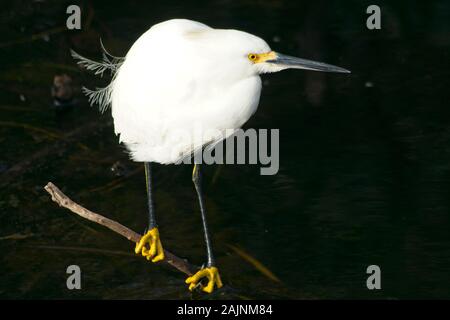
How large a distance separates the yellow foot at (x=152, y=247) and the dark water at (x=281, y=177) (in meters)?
0.53

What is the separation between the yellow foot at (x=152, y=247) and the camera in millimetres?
3895

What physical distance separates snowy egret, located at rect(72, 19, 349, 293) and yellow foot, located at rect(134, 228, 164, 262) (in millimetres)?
41

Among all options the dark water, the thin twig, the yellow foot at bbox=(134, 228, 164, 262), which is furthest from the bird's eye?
the dark water

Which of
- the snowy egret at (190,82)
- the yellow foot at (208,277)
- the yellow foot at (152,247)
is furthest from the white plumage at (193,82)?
the yellow foot at (208,277)

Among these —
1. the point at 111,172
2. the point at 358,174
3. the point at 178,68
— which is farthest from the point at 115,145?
the point at 178,68

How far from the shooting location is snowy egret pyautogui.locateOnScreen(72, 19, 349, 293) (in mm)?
3494

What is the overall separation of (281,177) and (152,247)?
164cm

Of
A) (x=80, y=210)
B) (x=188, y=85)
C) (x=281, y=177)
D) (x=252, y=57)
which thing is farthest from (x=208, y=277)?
(x=281, y=177)

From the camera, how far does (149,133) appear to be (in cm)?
376

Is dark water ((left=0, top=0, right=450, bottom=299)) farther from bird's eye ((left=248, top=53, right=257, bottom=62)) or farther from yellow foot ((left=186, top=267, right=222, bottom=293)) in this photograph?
bird's eye ((left=248, top=53, right=257, bottom=62))

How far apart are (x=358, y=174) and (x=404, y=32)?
199 centimetres

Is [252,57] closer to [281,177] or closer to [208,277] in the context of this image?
[208,277]

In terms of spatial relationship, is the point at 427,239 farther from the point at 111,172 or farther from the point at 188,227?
the point at 111,172
